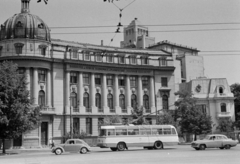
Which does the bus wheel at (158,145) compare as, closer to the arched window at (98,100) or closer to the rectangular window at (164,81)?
the arched window at (98,100)

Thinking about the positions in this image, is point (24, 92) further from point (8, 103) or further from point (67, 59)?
point (67, 59)

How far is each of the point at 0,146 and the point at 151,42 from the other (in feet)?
197

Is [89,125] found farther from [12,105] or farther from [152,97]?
[12,105]

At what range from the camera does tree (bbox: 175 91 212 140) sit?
54250 millimetres

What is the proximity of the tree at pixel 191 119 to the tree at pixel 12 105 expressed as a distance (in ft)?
84.7

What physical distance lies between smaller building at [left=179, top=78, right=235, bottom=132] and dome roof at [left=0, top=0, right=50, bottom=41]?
31.4 metres

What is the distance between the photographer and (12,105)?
121 feet

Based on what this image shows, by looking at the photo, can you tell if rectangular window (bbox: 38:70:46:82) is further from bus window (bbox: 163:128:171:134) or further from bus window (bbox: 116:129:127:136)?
bus window (bbox: 163:128:171:134)

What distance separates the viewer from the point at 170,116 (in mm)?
56125

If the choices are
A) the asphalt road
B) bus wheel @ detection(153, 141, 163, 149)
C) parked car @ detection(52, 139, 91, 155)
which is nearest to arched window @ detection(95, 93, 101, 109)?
bus wheel @ detection(153, 141, 163, 149)

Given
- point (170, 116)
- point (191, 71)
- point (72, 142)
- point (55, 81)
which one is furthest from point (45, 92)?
point (191, 71)

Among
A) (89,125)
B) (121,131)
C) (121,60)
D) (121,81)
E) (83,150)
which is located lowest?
(83,150)

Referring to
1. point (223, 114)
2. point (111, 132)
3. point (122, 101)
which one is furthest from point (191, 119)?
point (111, 132)

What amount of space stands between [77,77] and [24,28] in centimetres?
1179
